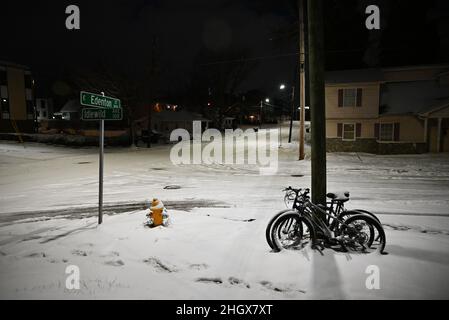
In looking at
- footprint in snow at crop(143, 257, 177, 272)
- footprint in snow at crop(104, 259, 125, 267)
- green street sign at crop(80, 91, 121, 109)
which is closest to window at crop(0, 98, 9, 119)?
green street sign at crop(80, 91, 121, 109)

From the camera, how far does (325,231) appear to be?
5680 mm

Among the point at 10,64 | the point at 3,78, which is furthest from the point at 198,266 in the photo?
the point at 10,64

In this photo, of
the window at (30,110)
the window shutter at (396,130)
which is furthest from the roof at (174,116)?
the window shutter at (396,130)

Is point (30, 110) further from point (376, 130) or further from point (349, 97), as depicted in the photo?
point (376, 130)

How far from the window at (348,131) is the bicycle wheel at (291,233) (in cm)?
2235

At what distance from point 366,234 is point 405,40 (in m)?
46.4

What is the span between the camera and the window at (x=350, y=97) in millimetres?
25625

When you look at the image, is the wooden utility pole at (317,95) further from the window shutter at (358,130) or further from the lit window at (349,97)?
the window shutter at (358,130)

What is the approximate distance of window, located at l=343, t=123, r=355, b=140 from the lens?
26234 mm

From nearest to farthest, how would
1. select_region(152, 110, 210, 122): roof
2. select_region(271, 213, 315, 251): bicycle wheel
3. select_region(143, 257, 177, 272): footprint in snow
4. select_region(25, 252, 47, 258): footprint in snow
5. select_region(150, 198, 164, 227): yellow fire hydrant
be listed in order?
select_region(143, 257, 177, 272): footprint in snow → select_region(271, 213, 315, 251): bicycle wheel → select_region(25, 252, 47, 258): footprint in snow → select_region(150, 198, 164, 227): yellow fire hydrant → select_region(152, 110, 210, 122): roof

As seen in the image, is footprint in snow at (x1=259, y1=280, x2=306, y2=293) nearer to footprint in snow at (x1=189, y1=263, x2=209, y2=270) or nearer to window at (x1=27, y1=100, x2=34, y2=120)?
footprint in snow at (x1=189, y1=263, x2=209, y2=270)

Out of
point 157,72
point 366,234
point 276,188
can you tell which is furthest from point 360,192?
point 157,72

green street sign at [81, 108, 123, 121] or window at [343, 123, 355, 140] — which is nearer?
green street sign at [81, 108, 123, 121]

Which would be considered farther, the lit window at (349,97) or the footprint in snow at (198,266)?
the lit window at (349,97)
